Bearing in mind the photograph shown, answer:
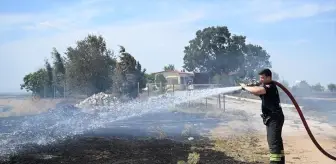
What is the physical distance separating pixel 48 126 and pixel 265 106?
1009 centimetres

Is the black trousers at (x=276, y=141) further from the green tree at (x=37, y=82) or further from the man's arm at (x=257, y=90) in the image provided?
the green tree at (x=37, y=82)

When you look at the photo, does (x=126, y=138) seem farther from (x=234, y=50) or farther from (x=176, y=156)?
(x=234, y=50)

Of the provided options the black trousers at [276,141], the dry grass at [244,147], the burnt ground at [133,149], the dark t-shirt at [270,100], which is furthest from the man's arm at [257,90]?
the dry grass at [244,147]

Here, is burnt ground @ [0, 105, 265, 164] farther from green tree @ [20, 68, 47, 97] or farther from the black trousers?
green tree @ [20, 68, 47, 97]

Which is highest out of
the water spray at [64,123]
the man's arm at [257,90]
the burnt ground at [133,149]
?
the man's arm at [257,90]

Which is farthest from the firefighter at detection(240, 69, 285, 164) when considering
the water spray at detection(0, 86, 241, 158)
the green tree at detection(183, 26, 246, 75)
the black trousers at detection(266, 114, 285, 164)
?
the green tree at detection(183, 26, 246, 75)

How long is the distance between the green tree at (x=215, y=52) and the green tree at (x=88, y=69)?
3152 centimetres

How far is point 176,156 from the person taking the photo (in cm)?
999

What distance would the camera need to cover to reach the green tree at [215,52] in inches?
Answer: 2378

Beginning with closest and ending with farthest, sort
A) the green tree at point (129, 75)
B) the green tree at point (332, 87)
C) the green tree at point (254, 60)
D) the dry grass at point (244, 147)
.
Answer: the dry grass at point (244, 147), the green tree at point (129, 75), the green tree at point (332, 87), the green tree at point (254, 60)

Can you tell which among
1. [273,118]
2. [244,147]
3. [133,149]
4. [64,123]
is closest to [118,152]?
[133,149]

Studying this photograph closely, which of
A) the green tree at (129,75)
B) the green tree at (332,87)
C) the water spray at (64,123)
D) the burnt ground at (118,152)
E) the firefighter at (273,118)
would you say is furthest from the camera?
the green tree at (332,87)

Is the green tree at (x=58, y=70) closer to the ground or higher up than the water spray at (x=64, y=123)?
higher up

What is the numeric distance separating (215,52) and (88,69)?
34367 millimetres
